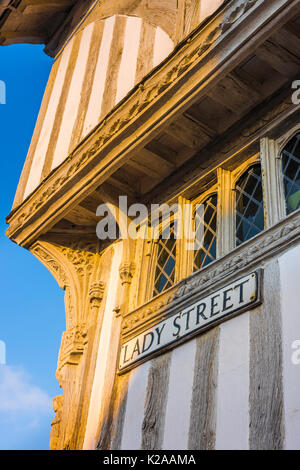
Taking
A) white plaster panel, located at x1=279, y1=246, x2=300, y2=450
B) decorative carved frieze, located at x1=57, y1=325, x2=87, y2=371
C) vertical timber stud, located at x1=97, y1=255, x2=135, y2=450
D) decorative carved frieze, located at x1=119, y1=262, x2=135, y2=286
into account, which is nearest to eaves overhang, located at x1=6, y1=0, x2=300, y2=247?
decorative carved frieze, located at x1=119, y1=262, x2=135, y2=286

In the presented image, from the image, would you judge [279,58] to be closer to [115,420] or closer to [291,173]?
[291,173]

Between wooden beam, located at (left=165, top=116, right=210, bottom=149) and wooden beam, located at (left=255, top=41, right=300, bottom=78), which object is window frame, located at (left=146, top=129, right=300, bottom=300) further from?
wooden beam, located at (left=255, top=41, right=300, bottom=78)

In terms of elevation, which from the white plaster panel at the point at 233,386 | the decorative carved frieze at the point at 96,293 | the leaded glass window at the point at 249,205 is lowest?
the white plaster panel at the point at 233,386

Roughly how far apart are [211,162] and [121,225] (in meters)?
1.13

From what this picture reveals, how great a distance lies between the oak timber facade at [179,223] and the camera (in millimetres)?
4617

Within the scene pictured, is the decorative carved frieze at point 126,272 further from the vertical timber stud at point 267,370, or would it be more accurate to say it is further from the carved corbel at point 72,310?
the vertical timber stud at point 267,370

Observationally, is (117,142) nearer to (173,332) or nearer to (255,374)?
(173,332)

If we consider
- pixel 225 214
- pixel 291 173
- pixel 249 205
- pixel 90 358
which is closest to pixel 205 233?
pixel 225 214

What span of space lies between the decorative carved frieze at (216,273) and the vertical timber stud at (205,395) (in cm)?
42

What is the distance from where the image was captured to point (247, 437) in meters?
4.21

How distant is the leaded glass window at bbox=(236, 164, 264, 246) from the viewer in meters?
5.54

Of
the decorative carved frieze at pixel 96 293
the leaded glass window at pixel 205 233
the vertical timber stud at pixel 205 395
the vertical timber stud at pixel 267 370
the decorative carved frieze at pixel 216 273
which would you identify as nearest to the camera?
the vertical timber stud at pixel 267 370

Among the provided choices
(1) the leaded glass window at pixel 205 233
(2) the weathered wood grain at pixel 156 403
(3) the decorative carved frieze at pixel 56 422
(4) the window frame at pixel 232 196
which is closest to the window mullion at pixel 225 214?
(4) the window frame at pixel 232 196

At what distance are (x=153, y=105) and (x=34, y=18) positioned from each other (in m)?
5.23
